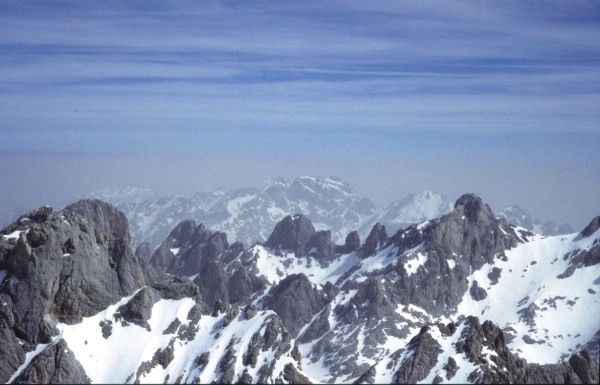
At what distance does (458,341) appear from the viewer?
649 ft

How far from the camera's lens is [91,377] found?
7766 inches

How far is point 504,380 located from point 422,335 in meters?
24.5

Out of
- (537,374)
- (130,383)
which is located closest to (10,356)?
(130,383)

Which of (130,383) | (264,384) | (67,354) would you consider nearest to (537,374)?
(264,384)

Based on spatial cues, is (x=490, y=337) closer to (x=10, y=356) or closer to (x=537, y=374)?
(x=537, y=374)

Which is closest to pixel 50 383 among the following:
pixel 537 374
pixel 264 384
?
pixel 264 384

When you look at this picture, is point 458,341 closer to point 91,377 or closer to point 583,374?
point 583,374

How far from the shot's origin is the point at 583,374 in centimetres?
19062

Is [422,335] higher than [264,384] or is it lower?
higher

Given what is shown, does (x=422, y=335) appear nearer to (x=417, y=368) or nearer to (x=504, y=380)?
(x=417, y=368)

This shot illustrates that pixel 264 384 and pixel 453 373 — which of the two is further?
pixel 264 384

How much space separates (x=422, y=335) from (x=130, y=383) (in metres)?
73.2

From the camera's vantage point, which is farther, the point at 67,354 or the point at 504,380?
the point at 67,354

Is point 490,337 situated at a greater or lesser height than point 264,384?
greater
